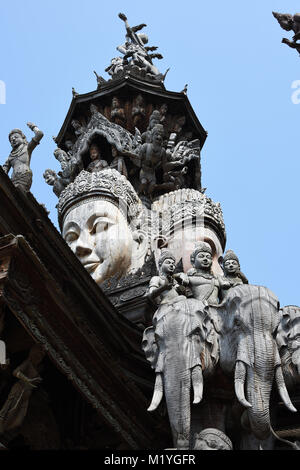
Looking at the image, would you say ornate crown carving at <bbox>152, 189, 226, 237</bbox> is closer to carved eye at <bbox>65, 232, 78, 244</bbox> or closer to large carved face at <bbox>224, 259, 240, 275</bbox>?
carved eye at <bbox>65, 232, 78, 244</bbox>

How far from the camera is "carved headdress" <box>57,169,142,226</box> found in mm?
19281

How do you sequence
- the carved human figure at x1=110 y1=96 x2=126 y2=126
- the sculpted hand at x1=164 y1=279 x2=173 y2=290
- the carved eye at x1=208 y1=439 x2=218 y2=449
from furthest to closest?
the carved human figure at x1=110 y1=96 x2=126 y2=126 < the sculpted hand at x1=164 y1=279 x2=173 y2=290 < the carved eye at x1=208 y1=439 x2=218 y2=449

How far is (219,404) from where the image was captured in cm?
1223

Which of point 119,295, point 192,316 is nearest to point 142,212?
point 119,295

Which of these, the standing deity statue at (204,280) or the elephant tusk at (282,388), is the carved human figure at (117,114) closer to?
the standing deity statue at (204,280)

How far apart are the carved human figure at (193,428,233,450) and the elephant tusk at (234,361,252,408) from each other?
472mm

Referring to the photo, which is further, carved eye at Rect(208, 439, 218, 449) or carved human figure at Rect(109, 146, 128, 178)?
carved human figure at Rect(109, 146, 128, 178)

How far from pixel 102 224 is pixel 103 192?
942 mm

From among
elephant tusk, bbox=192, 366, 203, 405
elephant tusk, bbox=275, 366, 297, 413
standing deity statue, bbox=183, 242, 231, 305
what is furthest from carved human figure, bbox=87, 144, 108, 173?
elephant tusk, bbox=275, 366, 297, 413

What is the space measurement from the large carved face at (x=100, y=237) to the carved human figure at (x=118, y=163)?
2.00 meters

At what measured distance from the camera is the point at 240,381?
1166cm

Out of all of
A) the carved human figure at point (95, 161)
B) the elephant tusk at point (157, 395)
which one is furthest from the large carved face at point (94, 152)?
the elephant tusk at point (157, 395)

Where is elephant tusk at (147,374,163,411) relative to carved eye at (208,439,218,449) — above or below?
above
